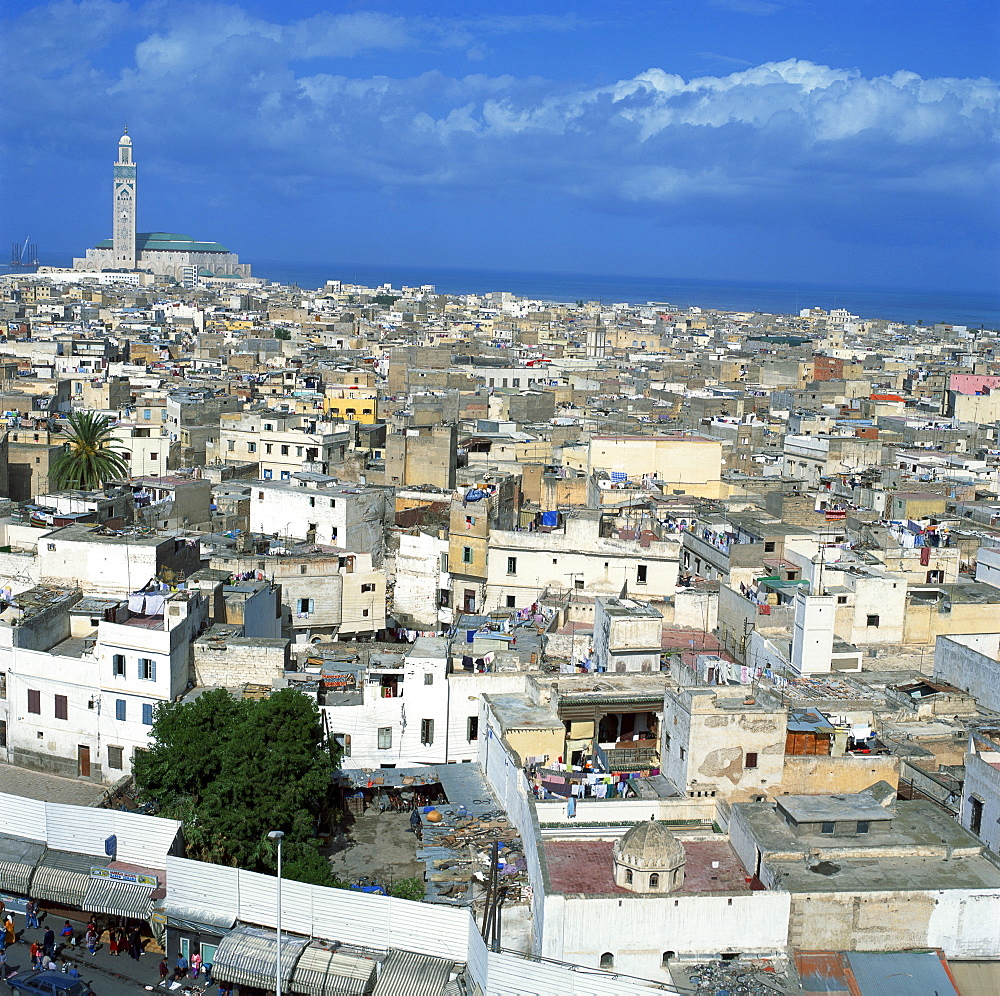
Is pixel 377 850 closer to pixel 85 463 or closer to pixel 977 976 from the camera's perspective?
pixel 977 976

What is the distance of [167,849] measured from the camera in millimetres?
15820

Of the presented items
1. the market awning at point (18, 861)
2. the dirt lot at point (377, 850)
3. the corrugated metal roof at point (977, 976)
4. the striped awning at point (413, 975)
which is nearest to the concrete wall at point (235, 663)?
the dirt lot at point (377, 850)

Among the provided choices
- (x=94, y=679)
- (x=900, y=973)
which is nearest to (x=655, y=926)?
(x=900, y=973)

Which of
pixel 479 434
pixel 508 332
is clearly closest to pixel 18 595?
pixel 479 434

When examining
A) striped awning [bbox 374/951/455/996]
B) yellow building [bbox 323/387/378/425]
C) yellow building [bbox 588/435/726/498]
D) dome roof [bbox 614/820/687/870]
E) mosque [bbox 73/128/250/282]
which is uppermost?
mosque [bbox 73/128/250/282]

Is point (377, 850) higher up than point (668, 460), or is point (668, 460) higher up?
point (668, 460)

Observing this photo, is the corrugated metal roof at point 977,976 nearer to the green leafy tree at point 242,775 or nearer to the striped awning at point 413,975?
the striped awning at point 413,975

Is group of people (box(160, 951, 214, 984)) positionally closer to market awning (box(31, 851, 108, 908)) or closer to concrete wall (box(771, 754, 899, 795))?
market awning (box(31, 851, 108, 908))

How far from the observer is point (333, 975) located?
13859mm

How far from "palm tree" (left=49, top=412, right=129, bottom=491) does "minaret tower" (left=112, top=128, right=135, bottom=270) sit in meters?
163

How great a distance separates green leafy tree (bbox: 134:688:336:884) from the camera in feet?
52.4

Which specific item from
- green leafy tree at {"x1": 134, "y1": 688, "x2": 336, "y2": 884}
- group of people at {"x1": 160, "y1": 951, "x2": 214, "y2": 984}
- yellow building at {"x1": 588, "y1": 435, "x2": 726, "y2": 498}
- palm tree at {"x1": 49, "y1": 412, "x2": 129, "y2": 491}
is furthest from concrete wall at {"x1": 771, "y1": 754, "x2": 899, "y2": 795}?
yellow building at {"x1": 588, "y1": 435, "x2": 726, "y2": 498}

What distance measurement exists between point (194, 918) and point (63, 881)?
5.95 feet

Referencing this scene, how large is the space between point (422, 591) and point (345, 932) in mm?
13515
